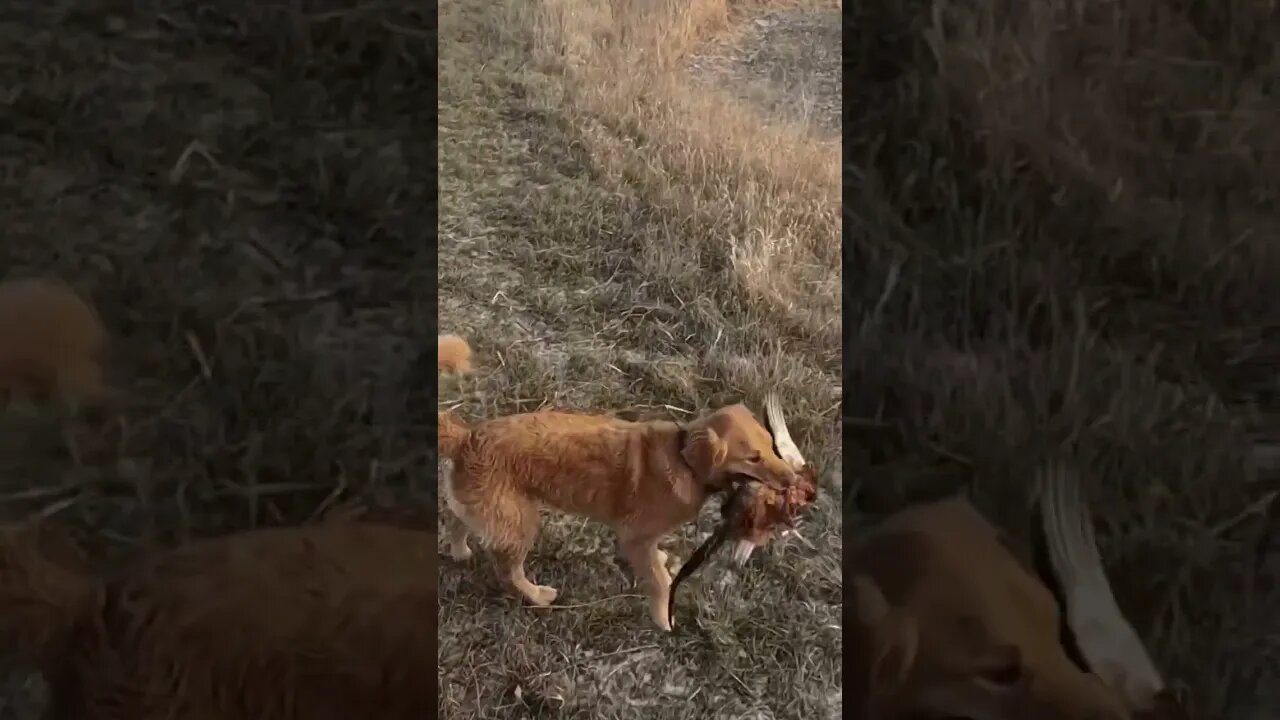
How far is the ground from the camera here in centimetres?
138

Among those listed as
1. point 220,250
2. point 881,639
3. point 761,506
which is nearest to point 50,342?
point 220,250

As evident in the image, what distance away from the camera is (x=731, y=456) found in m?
1.41

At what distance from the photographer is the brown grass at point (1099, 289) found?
4.58 ft

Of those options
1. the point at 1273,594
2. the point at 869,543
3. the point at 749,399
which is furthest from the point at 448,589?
the point at 1273,594

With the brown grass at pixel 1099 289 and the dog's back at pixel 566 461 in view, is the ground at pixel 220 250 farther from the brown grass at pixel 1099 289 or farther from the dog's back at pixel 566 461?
the brown grass at pixel 1099 289

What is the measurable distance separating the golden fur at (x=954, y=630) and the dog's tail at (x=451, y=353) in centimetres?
70

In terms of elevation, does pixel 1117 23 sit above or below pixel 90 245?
above

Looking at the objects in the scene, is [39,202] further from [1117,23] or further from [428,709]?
[1117,23]

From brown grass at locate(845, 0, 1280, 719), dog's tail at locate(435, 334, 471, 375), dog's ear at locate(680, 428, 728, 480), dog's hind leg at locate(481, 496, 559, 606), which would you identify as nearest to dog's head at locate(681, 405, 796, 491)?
dog's ear at locate(680, 428, 728, 480)

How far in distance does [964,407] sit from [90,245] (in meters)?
1.42

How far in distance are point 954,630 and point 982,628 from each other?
4 cm

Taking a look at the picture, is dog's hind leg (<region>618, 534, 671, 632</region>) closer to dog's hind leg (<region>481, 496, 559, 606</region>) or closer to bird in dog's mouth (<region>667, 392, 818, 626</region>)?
bird in dog's mouth (<region>667, 392, 818, 626</region>)

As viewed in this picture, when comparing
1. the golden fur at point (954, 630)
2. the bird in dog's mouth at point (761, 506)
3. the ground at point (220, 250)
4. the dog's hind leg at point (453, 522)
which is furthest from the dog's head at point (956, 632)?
the ground at point (220, 250)

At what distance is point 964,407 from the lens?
141 centimetres
